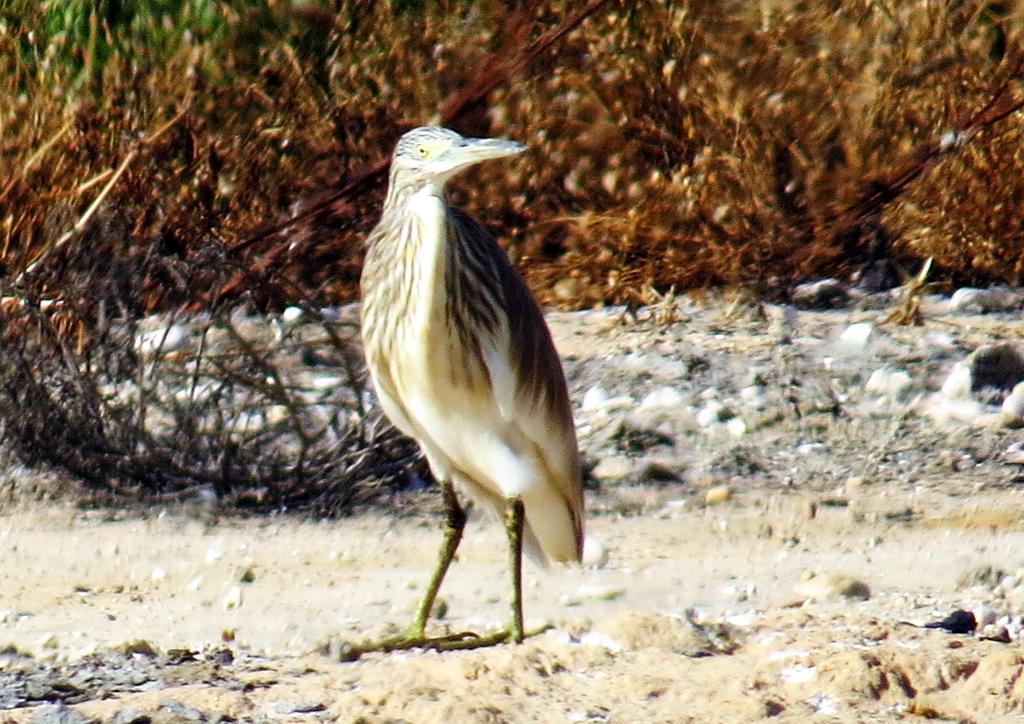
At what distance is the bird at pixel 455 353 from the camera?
5066 millimetres

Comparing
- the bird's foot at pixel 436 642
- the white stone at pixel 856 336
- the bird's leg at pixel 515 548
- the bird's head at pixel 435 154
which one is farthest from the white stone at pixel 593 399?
the bird's head at pixel 435 154

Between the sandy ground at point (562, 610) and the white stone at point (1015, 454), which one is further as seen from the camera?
the white stone at point (1015, 454)

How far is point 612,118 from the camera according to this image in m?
8.88

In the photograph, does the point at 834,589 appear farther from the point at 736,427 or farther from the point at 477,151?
the point at 736,427

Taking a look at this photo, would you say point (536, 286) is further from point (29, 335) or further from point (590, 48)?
point (29, 335)

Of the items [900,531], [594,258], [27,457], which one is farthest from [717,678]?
[594,258]

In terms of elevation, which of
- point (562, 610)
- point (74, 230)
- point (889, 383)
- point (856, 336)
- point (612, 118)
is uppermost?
point (612, 118)

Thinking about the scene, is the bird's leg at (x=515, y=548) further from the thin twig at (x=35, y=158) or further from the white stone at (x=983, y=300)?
the white stone at (x=983, y=300)

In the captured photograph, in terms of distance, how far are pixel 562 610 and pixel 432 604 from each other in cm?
46

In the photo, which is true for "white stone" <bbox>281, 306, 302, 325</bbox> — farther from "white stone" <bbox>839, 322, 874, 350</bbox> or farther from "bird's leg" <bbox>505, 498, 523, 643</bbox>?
"bird's leg" <bbox>505, 498, 523, 643</bbox>

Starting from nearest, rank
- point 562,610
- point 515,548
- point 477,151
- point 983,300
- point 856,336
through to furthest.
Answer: point 477,151 → point 515,548 → point 562,610 → point 856,336 → point 983,300

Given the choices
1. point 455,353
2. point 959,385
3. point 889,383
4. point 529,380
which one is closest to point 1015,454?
point 959,385

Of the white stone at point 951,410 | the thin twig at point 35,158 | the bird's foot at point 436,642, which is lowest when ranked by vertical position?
the bird's foot at point 436,642

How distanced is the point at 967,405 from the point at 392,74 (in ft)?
9.12
